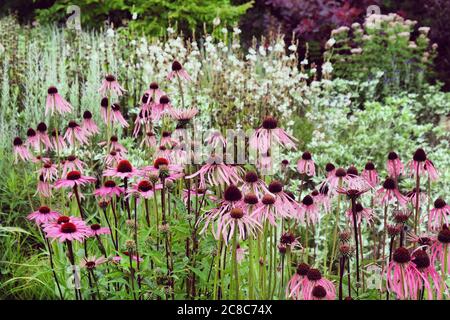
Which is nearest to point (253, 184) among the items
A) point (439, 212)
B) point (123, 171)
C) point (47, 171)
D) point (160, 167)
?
point (160, 167)

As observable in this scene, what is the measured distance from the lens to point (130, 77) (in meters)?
4.72

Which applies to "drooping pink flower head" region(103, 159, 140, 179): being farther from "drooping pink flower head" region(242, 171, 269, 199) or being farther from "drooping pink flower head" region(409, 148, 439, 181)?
"drooping pink flower head" region(409, 148, 439, 181)

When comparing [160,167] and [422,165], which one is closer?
[160,167]

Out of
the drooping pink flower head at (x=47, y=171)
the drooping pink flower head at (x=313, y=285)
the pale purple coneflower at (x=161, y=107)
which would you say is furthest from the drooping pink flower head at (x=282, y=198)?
the drooping pink flower head at (x=47, y=171)

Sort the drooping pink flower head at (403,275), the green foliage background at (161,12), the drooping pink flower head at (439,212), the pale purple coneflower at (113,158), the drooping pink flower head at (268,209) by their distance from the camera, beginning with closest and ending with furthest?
1. the drooping pink flower head at (403,275)
2. the drooping pink flower head at (268,209)
3. the drooping pink flower head at (439,212)
4. the pale purple coneflower at (113,158)
5. the green foliage background at (161,12)

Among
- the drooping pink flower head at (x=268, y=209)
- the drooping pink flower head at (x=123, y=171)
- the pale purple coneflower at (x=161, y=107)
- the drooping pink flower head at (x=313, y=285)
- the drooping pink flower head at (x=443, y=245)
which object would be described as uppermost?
the pale purple coneflower at (x=161, y=107)

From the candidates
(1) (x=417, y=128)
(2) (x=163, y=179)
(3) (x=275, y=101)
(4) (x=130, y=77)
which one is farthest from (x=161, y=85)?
(2) (x=163, y=179)

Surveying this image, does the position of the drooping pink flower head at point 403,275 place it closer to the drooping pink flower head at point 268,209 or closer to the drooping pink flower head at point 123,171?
the drooping pink flower head at point 268,209

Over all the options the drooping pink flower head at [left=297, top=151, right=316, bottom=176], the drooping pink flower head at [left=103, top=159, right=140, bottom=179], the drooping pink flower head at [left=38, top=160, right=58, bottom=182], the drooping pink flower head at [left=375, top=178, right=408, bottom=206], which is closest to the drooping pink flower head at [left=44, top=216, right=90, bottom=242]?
the drooping pink flower head at [left=103, top=159, right=140, bottom=179]

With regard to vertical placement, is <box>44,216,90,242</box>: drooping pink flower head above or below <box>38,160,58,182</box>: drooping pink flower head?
below

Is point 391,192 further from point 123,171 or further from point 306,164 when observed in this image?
point 123,171

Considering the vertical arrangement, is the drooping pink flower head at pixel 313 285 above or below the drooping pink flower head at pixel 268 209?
below

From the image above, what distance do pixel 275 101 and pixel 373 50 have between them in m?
2.49
